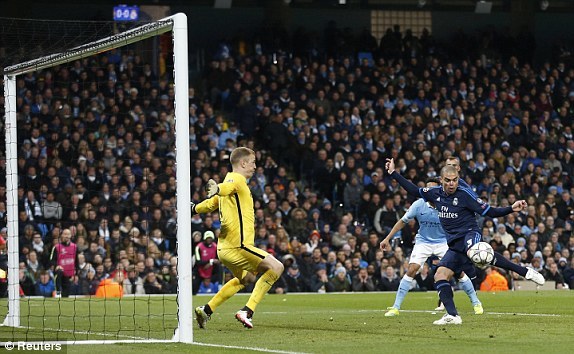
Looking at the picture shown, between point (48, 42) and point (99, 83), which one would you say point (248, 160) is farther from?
point (99, 83)

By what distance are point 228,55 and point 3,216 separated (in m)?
11.6

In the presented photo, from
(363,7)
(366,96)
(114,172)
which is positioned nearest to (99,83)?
(114,172)

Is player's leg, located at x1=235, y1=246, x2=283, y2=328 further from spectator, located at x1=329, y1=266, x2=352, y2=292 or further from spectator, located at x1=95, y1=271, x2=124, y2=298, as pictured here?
spectator, located at x1=329, y1=266, x2=352, y2=292

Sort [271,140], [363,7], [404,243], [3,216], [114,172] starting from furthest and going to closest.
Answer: [363,7] → [271,140] → [404,243] → [114,172] → [3,216]

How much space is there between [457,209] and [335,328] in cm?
234

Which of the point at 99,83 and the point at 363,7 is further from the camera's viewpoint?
the point at 363,7

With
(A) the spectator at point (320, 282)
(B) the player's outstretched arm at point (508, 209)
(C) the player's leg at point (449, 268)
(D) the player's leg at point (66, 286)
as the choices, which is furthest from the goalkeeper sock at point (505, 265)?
(A) the spectator at point (320, 282)

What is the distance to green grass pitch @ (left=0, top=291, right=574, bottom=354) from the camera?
1067cm

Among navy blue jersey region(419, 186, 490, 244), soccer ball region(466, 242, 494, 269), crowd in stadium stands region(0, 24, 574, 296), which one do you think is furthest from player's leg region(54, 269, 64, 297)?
soccer ball region(466, 242, 494, 269)

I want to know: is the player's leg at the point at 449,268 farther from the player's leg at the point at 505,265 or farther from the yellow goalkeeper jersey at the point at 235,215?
the yellow goalkeeper jersey at the point at 235,215

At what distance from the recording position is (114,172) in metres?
27.4

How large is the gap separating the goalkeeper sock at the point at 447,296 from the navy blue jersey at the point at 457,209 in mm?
620

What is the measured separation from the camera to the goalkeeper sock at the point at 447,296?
553 inches

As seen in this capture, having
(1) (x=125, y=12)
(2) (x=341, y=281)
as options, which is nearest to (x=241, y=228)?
(2) (x=341, y=281)
